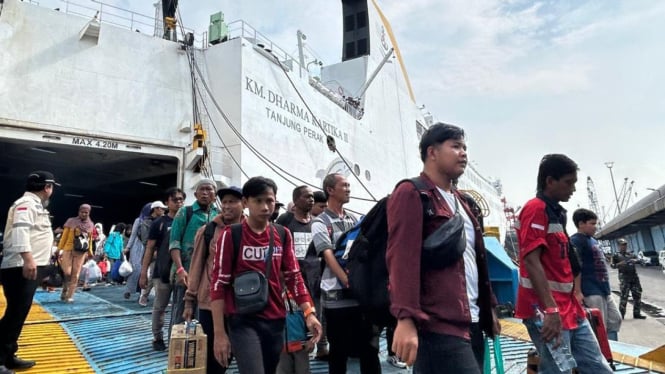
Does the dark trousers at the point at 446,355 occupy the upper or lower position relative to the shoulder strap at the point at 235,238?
lower

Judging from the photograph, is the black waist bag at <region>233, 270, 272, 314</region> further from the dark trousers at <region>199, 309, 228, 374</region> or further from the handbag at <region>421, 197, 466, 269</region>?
the handbag at <region>421, 197, 466, 269</region>

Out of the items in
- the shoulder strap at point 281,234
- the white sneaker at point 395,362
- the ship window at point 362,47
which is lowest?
the white sneaker at point 395,362

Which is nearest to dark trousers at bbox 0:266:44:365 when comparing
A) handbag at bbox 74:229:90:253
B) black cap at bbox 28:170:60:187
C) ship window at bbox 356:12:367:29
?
black cap at bbox 28:170:60:187

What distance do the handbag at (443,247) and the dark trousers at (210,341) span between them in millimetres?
1417

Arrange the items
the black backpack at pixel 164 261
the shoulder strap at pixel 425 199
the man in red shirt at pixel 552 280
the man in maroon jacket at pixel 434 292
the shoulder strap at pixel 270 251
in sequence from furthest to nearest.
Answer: the black backpack at pixel 164 261 < the shoulder strap at pixel 270 251 < the man in red shirt at pixel 552 280 < the shoulder strap at pixel 425 199 < the man in maroon jacket at pixel 434 292

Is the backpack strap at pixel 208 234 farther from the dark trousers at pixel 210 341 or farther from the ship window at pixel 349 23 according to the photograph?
the ship window at pixel 349 23

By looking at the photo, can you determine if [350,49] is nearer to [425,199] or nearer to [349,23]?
[349,23]

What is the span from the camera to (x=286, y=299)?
7.75ft

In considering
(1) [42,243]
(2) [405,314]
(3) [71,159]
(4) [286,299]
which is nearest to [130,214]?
(3) [71,159]

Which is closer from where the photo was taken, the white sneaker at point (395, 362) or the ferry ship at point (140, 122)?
the white sneaker at point (395, 362)

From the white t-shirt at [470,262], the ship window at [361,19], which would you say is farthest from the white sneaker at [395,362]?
the ship window at [361,19]

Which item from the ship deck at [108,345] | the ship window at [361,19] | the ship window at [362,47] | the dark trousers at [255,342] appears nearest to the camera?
the dark trousers at [255,342]

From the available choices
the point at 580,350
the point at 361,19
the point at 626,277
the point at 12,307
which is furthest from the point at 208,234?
the point at 361,19

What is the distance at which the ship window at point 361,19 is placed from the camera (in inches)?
688
